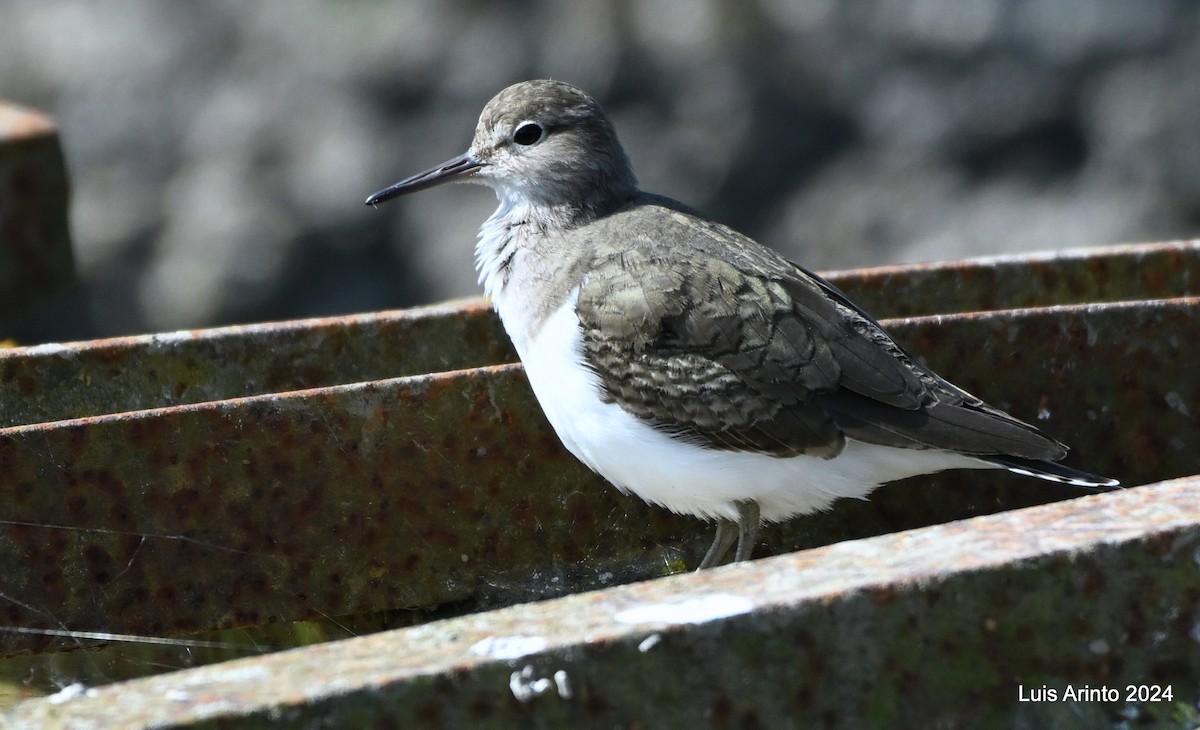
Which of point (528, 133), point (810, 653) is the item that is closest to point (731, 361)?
point (528, 133)

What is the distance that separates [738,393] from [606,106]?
360 inches

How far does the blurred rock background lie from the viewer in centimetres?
1159

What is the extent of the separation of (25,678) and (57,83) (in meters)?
12.7

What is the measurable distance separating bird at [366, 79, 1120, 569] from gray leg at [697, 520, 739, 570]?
122mm

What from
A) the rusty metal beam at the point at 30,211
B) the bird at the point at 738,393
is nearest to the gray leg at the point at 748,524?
the bird at the point at 738,393

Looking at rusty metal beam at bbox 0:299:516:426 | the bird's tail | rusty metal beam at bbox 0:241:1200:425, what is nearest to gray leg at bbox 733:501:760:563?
the bird's tail

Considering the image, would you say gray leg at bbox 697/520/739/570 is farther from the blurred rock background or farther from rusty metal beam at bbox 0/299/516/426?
the blurred rock background

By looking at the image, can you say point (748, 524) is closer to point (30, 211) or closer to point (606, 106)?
point (30, 211)

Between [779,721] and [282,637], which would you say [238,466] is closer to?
[282,637]

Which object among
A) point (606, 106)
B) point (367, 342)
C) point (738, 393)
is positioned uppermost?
point (738, 393)

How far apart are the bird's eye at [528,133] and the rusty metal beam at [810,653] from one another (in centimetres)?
310

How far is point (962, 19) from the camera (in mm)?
11883

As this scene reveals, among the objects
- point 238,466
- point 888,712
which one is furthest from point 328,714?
point 238,466

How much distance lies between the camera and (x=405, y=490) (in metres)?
4.34
